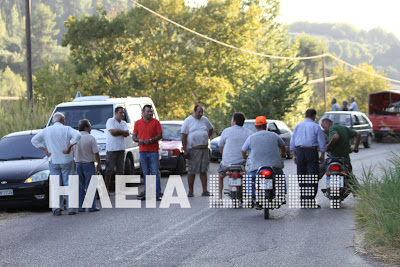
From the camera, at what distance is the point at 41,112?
2375 centimetres

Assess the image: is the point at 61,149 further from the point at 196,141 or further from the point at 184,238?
the point at 184,238

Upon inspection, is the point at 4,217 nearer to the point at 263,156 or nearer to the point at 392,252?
the point at 263,156

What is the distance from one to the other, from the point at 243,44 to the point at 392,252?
4000cm

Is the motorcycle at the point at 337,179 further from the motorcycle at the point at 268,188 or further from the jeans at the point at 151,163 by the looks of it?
the jeans at the point at 151,163

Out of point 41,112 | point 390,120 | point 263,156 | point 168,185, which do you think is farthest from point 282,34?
point 263,156

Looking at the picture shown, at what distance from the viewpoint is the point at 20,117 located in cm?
2230

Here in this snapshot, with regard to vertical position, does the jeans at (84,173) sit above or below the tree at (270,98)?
below

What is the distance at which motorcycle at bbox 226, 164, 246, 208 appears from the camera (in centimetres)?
1197

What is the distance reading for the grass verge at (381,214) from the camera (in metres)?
8.45

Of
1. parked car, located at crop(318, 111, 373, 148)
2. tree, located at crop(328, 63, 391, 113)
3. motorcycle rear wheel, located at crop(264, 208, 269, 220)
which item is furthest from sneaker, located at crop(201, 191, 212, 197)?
tree, located at crop(328, 63, 391, 113)

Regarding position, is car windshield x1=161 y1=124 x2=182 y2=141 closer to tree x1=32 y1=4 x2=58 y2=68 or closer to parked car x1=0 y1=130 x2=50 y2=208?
parked car x1=0 y1=130 x2=50 y2=208

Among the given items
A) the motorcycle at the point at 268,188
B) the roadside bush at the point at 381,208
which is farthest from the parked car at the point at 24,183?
the roadside bush at the point at 381,208

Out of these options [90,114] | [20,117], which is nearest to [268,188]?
[90,114]

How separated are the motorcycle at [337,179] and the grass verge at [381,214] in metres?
0.78
